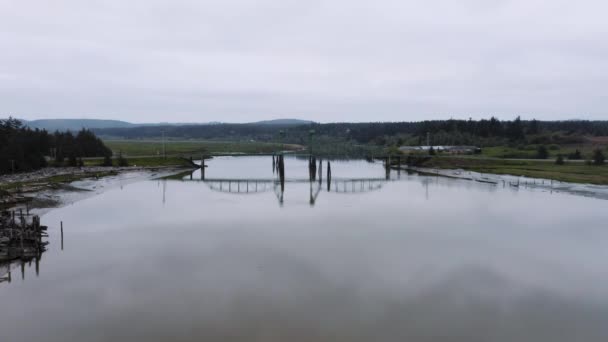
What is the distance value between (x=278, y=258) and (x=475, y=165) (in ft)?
239

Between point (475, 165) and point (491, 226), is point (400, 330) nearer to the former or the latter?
point (491, 226)

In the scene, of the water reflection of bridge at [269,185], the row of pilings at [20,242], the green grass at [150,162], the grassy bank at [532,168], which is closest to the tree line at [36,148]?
the green grass at [150,162]

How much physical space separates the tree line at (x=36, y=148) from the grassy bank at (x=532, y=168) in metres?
71.6

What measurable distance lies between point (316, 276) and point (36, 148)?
7100cm

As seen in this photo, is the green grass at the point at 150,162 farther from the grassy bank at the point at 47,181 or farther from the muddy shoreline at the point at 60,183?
the grassy bank at the point at 47,181

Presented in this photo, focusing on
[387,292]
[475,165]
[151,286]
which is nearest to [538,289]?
[387,292]

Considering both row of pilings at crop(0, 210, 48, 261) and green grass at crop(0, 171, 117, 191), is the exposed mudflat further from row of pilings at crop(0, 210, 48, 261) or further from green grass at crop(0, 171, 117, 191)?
green grass at crop(0, 171, 117, 191)

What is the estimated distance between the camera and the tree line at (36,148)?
66625mm

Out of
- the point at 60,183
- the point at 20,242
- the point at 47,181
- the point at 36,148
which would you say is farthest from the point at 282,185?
the point at 20,242

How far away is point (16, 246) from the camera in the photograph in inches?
1073

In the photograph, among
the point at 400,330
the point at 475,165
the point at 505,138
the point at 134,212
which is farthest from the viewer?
the point at 505,138

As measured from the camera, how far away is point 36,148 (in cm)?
7825

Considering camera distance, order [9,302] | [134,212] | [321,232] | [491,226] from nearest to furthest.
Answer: [9,302] → [321,232] → [491,226] → [134,212]

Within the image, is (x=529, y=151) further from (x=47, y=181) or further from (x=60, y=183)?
(x=47, y=181)
